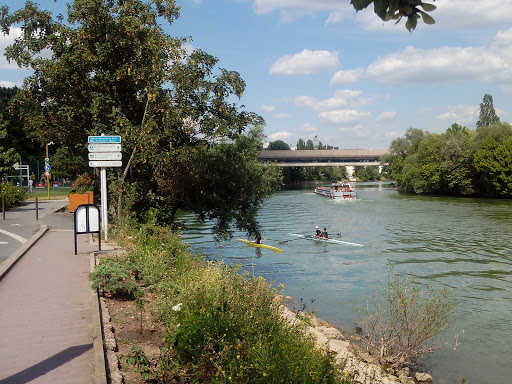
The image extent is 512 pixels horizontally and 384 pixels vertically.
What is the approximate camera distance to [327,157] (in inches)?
4914

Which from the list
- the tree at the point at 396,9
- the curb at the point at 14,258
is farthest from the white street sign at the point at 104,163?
the tree at the point at 396,9

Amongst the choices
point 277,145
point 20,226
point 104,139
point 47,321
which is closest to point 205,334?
point 47,321

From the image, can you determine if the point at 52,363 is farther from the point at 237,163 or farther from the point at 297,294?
the point at 237,163

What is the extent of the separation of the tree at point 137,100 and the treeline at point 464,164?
169 ft

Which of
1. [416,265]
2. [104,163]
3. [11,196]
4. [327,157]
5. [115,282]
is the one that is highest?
[327,157]

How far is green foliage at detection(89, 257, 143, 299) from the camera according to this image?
9594 mm

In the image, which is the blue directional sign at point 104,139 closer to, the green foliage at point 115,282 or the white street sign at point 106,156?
the white street sign at point 106,156

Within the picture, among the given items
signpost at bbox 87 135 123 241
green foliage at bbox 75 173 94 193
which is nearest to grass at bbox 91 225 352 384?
signpost at bbox 87 135 123 241

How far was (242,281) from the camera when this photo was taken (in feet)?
30.6

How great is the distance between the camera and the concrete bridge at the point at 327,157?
117m

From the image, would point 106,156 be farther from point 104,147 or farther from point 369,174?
point 369,174

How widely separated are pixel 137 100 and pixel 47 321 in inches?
574

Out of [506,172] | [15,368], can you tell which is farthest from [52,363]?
[506,172]

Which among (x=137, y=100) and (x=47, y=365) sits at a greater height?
(x=137, y=100)
